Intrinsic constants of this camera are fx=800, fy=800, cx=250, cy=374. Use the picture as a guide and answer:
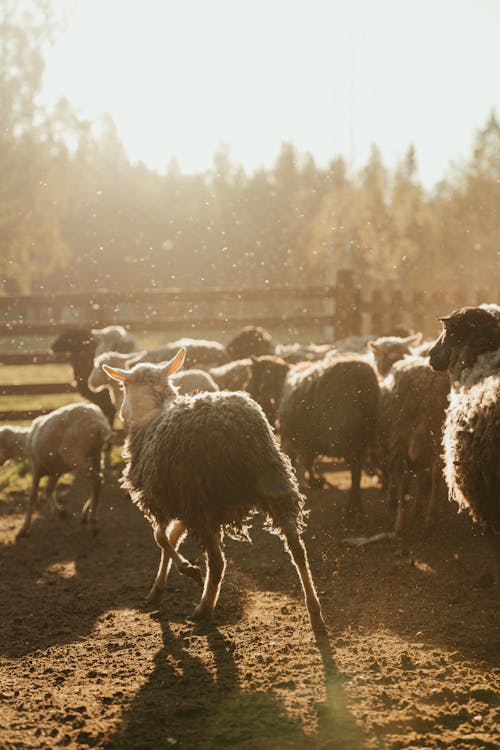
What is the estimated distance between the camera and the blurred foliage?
25.3 m

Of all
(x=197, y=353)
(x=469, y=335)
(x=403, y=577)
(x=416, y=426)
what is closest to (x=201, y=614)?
(x=403, y=577)

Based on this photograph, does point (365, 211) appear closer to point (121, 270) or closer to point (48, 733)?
point (121, 270)

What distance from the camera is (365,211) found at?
44156 millimetres

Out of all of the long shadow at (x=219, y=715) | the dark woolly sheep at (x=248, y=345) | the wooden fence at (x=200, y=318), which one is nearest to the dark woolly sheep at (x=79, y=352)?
the wooden fence at (x=200, y=318)

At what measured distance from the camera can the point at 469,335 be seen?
548cm

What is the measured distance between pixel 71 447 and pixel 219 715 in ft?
14.5

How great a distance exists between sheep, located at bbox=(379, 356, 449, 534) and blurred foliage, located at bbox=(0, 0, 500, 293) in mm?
19870

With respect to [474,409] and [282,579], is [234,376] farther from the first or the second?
[474,409]

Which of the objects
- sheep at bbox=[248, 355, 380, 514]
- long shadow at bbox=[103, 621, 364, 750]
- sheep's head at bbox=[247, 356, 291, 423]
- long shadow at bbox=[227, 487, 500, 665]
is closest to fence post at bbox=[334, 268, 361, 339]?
sheep's head at bbox=[247, 356, 291, 423]

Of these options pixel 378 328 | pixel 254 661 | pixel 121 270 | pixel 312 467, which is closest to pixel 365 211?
pixel 121 270

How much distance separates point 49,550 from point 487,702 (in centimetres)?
453

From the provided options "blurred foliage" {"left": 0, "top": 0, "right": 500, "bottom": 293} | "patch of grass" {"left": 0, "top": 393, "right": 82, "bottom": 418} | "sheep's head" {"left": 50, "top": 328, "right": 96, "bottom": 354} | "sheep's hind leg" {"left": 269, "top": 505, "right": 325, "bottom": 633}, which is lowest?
"patch of grass" {"left": 0, "top": 393, "right": 82, "bottom": 418}

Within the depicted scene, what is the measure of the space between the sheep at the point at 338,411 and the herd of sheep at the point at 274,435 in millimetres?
14

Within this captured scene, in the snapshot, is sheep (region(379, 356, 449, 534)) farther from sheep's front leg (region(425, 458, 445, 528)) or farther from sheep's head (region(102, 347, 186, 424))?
sheep's head (region(102, 347, 186, 424))
